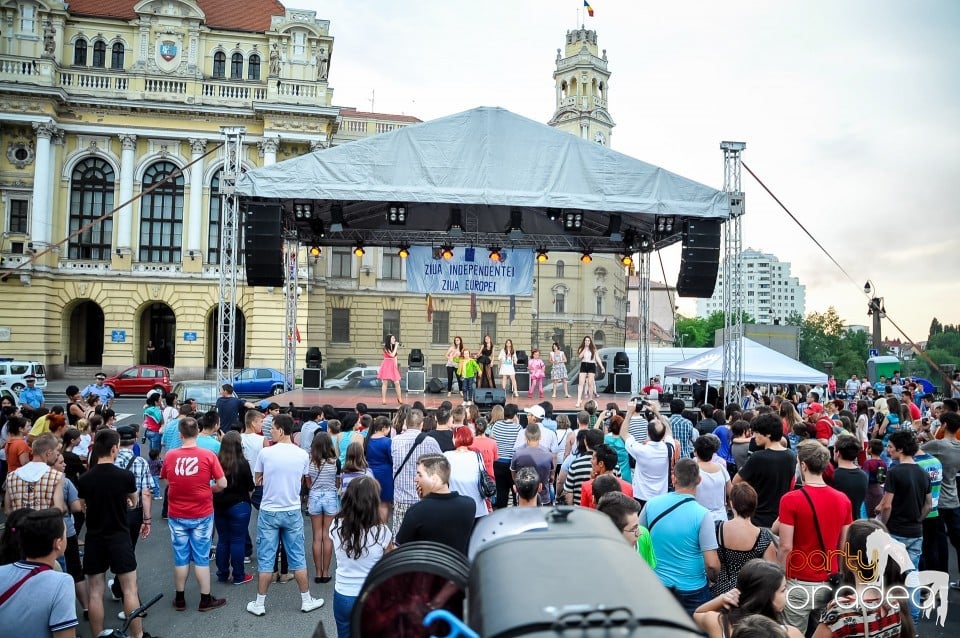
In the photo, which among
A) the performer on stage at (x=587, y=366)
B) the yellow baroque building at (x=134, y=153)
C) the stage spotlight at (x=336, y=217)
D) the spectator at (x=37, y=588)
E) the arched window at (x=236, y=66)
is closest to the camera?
the spectator at (x=37, y=588)

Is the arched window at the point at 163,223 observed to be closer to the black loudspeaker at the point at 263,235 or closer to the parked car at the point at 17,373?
the parked car at the point at 17,373

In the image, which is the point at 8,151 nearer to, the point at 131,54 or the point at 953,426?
the point at 131,54

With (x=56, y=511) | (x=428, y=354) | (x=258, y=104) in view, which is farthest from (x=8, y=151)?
(x=56, y=511)

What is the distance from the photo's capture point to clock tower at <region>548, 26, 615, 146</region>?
62.8 metres

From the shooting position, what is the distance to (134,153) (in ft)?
109

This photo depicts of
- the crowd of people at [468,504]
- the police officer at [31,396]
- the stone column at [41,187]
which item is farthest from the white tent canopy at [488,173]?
the stone column at [41,187]

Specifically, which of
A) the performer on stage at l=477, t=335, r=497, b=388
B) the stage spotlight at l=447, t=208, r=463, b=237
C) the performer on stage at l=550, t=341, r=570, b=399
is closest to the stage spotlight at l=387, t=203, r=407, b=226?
the stage spotlight at l=447, t=208, r=463, b=237

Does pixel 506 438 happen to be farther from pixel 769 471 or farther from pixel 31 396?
pixel 31 396

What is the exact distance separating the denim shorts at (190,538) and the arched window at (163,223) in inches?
1244

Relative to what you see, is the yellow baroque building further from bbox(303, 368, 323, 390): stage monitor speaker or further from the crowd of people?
the crowd of people

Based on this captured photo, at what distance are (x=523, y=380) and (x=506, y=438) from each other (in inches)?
508

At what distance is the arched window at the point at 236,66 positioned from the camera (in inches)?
1372

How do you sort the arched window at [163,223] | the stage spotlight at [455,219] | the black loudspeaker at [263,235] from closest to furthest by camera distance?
the black loudspeaker at [263,235] → the stage spotlight at [455,219] → the arched window at [163,223]

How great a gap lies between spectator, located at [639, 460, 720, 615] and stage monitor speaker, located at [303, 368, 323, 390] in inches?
604
